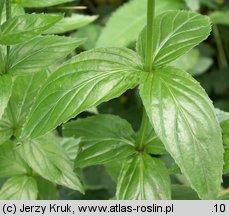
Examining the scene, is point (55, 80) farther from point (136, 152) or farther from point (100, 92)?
point (136, 152)

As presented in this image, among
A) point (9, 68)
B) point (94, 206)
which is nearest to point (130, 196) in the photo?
point (94, 206)

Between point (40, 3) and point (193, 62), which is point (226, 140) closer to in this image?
point (40, 3)

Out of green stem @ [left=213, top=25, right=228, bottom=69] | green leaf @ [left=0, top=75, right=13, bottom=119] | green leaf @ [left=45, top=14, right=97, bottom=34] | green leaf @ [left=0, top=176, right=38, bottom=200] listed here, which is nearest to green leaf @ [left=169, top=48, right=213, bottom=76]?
green stem @ [left=213, top=25, right=228, bottom=69]

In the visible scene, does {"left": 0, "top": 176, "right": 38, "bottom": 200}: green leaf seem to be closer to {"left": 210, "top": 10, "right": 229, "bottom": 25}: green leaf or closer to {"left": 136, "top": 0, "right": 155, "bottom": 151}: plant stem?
{"left": 136, "top": 0, "right": 155, "bottom": 151}: plant stem

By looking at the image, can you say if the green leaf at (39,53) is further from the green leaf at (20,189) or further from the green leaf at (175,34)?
the green leaf at (20,189)

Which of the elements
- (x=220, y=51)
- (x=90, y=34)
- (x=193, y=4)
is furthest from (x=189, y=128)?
(x=220, y=51)

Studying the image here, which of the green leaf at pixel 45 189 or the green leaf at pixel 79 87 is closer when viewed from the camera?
the green leaf at pixel 79 87

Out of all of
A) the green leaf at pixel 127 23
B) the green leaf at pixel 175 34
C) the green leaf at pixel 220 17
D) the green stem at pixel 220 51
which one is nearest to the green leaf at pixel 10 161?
the green leaf at pixel 175 34
